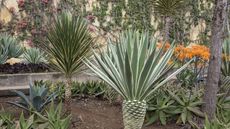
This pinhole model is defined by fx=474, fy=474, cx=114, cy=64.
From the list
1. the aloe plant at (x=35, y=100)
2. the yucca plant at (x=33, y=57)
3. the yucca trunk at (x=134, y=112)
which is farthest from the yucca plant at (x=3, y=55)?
the yucca trunk at (x=134, y=112)

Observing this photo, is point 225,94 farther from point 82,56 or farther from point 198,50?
point 82,56

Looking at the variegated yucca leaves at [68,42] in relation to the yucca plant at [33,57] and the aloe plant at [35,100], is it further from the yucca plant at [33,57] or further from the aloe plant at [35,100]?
the yucca plant at [33,57]

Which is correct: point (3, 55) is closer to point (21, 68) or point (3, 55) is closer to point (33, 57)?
point (21, 68)

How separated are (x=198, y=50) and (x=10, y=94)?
3.64m

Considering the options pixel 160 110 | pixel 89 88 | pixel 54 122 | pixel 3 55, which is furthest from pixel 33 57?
pixel 54 122

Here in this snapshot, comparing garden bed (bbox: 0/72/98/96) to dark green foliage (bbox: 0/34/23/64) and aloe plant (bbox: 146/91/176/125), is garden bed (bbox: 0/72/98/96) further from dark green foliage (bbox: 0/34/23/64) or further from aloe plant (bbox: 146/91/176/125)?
aloe plant (bbox: 146/91/176/125)

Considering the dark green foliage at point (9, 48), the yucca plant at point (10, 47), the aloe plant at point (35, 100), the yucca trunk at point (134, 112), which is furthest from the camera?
the yucca plant at point (10, 47)

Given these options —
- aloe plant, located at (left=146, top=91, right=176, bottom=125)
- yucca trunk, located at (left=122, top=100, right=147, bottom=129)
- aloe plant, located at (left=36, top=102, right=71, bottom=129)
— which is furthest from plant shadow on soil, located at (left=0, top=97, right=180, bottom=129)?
yucca trunk, located at (left=122, top=100, right=147, bottom=129)

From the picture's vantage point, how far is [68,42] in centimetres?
608

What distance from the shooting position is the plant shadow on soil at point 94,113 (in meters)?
6.39

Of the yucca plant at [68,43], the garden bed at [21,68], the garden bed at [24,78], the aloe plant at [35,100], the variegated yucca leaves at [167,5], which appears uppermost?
the variegated yucca leaves at [167,5]

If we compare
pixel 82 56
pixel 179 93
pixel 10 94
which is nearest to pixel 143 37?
pixel 82 56

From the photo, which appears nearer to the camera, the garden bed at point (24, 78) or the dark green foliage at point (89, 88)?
the dark green foliage at point (89, 88)

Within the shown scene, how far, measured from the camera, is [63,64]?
20.5 ft
